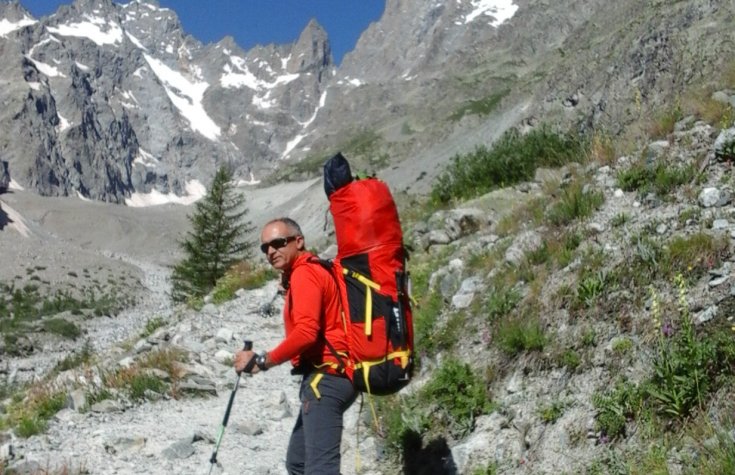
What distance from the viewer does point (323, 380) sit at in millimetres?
4578

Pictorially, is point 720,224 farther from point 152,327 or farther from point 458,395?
point 152,327

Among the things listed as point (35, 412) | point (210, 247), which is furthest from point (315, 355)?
point (210, 247)

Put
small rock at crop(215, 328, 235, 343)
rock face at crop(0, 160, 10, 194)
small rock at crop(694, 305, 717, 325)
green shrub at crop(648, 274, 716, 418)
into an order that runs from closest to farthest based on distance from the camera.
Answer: green shrub at crop(648, 274, 716, 418) → small rock at crop(694, 305, 717, 325) → small rock at crop(215, 328, 235, 343) → rock face at crop(0, 160, 10, 194)

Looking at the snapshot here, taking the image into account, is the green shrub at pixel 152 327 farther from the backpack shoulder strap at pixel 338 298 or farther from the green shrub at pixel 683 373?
Result: the green shrub at pixel 683 373

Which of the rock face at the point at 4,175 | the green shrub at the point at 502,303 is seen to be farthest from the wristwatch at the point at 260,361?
the rock face at the point at 4,175

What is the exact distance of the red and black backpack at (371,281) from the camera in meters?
4.55

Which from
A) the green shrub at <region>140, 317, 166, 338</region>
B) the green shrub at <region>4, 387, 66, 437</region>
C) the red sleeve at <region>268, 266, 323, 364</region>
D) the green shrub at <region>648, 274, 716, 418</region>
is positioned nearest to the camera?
the red sleeve at <region>268, 266, 323, 364</region>

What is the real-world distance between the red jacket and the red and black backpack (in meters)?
0.09

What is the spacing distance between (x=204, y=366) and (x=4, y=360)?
20.6 metres

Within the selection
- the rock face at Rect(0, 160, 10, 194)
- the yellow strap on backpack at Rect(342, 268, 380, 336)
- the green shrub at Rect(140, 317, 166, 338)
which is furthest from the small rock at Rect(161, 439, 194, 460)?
the rock face at Rect(0, 160, 10, 194)

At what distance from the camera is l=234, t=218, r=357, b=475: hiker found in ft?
14.6

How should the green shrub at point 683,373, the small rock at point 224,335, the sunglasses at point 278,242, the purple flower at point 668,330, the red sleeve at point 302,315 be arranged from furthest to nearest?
the small rock at point 224,335, the purple flower at point 668,330, the sunglasses at point 278,242, the green shrub at point 683,373, the red sleeve at point 302,315

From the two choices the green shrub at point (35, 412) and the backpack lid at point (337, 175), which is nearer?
the backpack lid at point (337, 175)

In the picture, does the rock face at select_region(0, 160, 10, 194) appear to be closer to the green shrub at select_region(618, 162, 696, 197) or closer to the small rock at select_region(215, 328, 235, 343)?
the small rock at select_region(215, 328, 235, 343)
